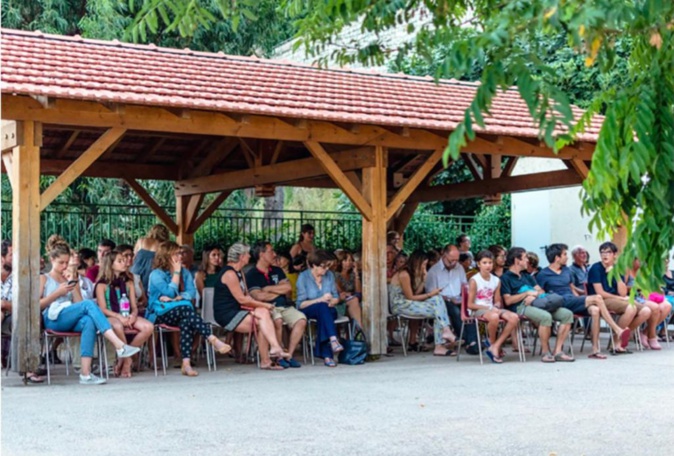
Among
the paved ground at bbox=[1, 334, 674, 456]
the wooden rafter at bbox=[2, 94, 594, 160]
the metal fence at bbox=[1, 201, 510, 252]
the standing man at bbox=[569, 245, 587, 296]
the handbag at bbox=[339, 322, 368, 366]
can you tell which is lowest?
the paved ground at bbox=[1, 334, 674, 456]

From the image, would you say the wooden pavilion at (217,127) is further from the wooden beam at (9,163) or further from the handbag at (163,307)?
the handbag at (163,307)

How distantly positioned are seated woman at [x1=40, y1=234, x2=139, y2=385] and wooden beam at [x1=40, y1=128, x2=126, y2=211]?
0.48 meters

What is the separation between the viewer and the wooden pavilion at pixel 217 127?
9750 mm

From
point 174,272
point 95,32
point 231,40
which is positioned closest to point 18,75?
point 174,272

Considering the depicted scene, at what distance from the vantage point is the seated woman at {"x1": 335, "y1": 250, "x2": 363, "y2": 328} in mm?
12125

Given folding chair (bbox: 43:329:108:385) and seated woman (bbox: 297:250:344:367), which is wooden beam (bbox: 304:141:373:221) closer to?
seated woman (bbox: 297:250:344:367)

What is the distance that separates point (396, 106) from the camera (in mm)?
12234

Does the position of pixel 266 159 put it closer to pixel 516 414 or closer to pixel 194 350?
pixel 194 350

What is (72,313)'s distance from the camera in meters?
9.59

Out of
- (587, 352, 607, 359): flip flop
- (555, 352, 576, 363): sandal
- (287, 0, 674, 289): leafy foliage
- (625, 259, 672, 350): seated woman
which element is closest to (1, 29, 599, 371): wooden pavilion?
(555, 352, 576, 363): sandal

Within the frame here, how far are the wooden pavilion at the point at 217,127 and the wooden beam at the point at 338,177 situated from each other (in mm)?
19

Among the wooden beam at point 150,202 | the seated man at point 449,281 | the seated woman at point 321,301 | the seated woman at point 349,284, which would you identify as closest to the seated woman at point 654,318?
the seated man at point 449,281

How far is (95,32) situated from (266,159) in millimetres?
7027

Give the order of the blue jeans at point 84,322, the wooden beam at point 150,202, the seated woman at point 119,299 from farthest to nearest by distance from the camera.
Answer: the wooden beam at point 150,202, the seated woman at point 119,299, the blue jeans at point 84,322
